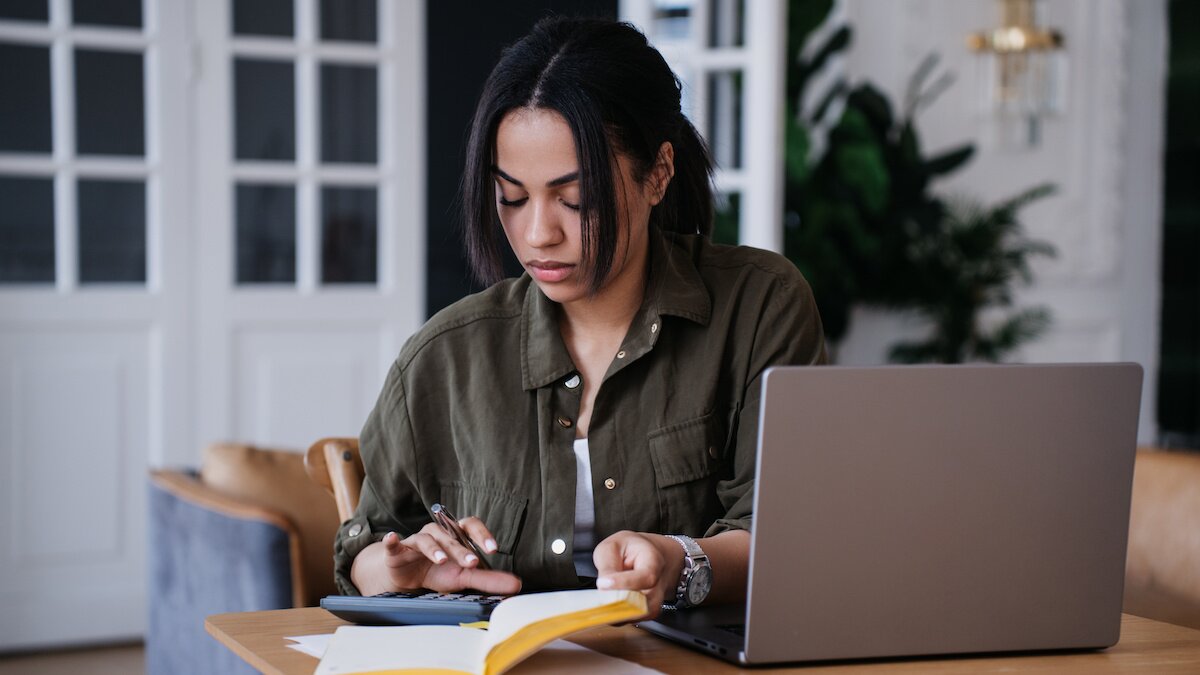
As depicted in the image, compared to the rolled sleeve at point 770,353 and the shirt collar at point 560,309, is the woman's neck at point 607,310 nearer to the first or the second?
the shirt collar at point 560,309

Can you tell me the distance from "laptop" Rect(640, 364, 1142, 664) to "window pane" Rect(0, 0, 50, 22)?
3549 mm

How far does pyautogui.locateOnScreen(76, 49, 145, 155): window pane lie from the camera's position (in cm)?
411

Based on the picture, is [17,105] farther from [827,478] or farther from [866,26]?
[827,478]

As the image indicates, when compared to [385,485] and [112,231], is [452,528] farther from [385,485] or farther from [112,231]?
[112,231]

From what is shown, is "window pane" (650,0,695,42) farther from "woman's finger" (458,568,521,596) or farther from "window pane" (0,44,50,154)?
"woman's finger" (458,568,521,596)

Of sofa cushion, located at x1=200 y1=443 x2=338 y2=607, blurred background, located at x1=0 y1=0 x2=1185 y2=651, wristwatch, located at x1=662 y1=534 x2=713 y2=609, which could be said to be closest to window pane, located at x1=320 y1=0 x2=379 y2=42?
blurred background, located at x1=0 y1=0 x2=1185 y2=651

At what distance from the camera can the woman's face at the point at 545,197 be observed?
151 cm

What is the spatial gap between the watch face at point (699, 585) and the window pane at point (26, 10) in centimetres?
345

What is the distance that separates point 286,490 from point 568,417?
125 cm

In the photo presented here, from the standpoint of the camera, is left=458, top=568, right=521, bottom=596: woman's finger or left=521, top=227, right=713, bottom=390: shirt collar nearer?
left=458, top=568, right=521, bottom=596: woman's finger

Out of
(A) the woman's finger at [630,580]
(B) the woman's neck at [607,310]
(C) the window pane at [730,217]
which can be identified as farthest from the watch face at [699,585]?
(C) the window pane at [730,217]

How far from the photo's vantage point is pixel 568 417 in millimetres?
1602

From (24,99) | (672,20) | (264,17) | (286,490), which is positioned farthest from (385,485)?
(672,20)

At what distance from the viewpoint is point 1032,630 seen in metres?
1.21
